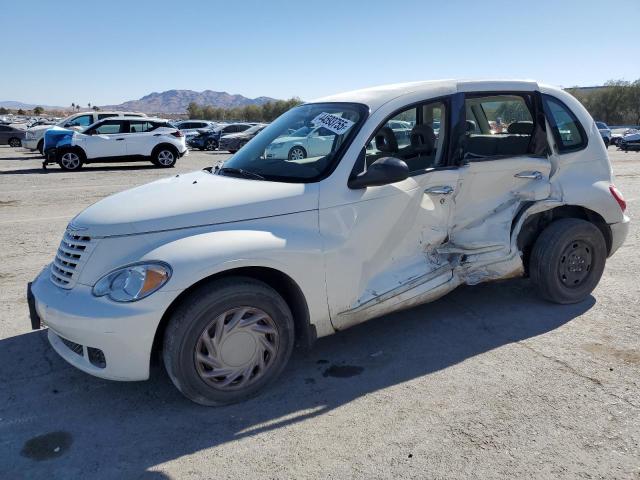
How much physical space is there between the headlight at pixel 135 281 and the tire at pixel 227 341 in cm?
22

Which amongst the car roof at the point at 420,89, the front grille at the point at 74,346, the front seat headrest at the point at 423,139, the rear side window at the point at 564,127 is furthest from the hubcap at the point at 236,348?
the rear side window at the point at 564,127

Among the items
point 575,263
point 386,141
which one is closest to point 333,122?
point 386,141

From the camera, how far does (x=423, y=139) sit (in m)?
4.25

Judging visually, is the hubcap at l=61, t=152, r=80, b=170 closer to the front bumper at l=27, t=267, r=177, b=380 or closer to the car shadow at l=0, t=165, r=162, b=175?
the car shadow at l=0, t=165, r=162, b=175

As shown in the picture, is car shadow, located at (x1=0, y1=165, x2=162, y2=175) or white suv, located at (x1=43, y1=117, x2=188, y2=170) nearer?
car shadow, located at (x1=0, y1=165, x2=162, y2=175)

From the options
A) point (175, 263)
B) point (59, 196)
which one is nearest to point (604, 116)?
point (59, 196)

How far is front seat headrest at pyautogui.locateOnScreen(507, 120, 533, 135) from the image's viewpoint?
448 cm

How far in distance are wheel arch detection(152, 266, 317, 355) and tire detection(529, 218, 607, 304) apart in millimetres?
2194

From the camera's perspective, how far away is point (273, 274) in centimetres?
336

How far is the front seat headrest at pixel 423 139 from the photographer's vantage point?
417 centimetres

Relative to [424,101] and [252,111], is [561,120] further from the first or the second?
[252,111]

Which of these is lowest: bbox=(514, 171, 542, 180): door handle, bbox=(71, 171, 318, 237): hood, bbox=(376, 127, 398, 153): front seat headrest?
bbox=(71, 171, 318, 237): hood

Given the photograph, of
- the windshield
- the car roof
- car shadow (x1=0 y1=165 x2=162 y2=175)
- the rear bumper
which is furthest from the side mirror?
car shadow (x1=0 y1=165 x2=162 y2=175)

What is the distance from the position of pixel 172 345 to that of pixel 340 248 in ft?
3.94
